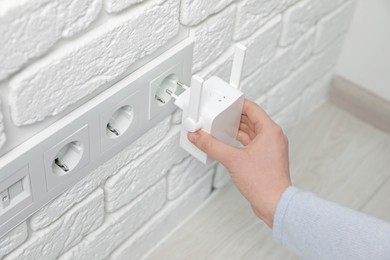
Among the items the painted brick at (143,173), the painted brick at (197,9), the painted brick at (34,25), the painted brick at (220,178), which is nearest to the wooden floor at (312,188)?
the painted brick at (220,178)

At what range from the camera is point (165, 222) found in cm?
91

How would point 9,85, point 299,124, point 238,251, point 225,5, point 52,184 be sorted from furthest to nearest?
point 299,124, point 238,251, point 225,5, point 52,184, point 9,85

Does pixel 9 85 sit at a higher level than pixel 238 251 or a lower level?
higher

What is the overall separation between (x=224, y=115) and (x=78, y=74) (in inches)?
7.4

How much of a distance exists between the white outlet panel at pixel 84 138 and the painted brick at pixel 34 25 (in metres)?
0.09

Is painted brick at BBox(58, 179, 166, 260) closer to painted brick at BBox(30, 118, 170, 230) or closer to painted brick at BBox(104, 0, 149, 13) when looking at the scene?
painted brick at BBox(30, 118, 170, 230)

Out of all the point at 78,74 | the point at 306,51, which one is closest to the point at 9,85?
the point at 78,74

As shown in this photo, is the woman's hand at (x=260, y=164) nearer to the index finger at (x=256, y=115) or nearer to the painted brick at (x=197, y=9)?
the index finger at (x=256, y=115)

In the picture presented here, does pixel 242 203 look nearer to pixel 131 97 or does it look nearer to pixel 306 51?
pixel 306 51

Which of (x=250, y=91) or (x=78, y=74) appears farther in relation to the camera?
(x=250, y=91)

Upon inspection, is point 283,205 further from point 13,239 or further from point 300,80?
point 300,80

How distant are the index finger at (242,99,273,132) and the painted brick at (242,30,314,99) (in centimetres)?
15

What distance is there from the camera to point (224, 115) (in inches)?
27.4

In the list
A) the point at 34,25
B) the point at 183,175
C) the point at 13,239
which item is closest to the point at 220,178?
the point at 183,175
